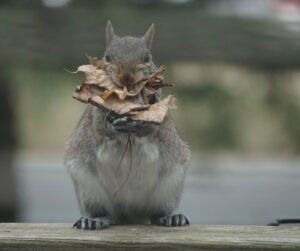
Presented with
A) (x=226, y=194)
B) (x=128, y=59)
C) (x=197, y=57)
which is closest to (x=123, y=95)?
(x=128, y=59)

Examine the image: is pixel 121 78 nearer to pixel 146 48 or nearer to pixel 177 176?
pixel 146 48

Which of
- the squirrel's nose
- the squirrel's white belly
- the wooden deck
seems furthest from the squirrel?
the wooden deck

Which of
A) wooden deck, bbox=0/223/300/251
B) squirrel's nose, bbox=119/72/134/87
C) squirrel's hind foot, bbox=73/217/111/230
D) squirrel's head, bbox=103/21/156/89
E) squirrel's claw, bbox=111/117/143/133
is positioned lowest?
wooden deck, bbox=0/223/300/251

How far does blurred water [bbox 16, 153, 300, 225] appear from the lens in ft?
21.6

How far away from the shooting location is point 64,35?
3.47m

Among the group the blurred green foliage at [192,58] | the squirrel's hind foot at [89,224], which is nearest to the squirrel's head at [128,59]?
the squirrel's hind foot at [89,224]

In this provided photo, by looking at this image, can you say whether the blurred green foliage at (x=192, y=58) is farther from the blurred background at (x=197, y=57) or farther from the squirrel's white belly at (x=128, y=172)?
the squirrel's white belly at (x=128, y=172)

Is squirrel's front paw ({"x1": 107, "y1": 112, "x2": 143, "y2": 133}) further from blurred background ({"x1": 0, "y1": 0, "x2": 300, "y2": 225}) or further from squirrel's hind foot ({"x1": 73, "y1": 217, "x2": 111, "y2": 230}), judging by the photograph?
blurred background ({"x1": 0, "y1": 0, "x2": 300, "y2": 225})

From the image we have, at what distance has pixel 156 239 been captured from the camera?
6.32 feet

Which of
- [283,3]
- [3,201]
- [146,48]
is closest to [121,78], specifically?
[146,48]

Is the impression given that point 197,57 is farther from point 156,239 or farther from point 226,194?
point 226,194

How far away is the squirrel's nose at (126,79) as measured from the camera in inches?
80.5

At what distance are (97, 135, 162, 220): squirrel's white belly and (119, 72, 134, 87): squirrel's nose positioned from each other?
0.95 feet

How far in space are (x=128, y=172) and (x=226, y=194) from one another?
544 cm
